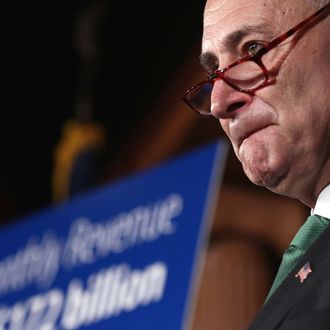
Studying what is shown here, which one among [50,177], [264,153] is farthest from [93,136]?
[264,153]

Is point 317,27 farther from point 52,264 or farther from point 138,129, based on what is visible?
point 138,129

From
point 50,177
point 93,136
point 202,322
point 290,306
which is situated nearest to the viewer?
point 290,306

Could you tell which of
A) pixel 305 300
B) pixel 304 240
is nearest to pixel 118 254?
pixel 304 240

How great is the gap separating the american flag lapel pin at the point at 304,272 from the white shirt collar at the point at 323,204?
0.31ft

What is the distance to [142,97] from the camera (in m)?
3.03

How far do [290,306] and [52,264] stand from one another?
1542mm

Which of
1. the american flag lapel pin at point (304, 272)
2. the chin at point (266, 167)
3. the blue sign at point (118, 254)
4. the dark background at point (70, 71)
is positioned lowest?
the american flag lapel pin at point (304, 272)

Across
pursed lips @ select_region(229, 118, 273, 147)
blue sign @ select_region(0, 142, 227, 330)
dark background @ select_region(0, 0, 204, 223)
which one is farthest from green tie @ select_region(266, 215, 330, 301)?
dark background @ select_region(0, 0, 204, 223)

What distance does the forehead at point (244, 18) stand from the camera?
1.00 m

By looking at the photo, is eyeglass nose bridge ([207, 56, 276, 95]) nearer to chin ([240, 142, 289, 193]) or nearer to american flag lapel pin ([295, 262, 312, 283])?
chin ([240, 142, 289, 193])

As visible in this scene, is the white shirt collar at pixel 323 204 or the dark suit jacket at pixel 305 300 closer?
the dark suit jacket at pixel 305 300

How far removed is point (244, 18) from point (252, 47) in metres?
0.04

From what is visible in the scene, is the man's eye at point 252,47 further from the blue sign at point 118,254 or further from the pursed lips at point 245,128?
the blue sign at point 118,254

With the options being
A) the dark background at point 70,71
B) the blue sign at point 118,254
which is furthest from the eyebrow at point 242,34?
the dark background at point 70,71
